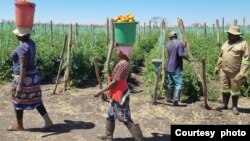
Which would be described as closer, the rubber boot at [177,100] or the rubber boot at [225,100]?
the rubber boot at [225,100]

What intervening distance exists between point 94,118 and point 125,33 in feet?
7.92

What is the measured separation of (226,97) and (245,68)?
86 centimetres

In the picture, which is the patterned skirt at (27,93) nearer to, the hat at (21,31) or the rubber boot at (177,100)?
the hat at (21,31)

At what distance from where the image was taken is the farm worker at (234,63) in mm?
7074

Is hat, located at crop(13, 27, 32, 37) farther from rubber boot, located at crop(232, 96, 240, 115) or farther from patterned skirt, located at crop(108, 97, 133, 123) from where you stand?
rubber boot, located at crop(232, 96, 240, 115)

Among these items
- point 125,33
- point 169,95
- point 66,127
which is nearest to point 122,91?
point 125,33

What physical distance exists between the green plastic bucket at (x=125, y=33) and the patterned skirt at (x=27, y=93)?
1584 mm

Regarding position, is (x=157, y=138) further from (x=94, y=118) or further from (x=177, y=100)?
(x=177, y=100)

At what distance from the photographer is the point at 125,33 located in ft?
17.4

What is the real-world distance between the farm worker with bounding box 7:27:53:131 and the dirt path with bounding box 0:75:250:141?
519mm

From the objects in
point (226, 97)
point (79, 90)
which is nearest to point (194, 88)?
point (226, 97)

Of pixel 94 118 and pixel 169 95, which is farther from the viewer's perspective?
pixel 169 95

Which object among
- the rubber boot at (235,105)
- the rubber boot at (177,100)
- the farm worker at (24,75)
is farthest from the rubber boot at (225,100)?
the farm worker at (24,75)

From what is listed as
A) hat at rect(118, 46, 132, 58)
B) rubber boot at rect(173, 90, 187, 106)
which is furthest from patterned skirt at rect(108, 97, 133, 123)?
rubber boot at rect(173, 90, 187, 106)
